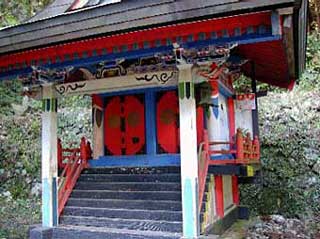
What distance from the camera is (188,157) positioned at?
4.95 meters

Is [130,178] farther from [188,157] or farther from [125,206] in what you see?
[188,157]

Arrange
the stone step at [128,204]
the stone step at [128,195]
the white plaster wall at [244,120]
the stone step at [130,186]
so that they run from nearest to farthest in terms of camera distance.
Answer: the stone step at [128,204]
the stone step at [128,195]
the stone step at [130,186]
the white plaster wall at [244,120]

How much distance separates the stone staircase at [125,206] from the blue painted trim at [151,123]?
1.51 ft

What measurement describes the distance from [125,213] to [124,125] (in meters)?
1.80

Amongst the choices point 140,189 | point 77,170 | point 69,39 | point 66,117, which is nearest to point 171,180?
point 140,189

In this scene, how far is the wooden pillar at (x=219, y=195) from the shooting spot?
6.06 m

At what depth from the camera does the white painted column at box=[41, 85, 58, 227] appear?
588 centimetres

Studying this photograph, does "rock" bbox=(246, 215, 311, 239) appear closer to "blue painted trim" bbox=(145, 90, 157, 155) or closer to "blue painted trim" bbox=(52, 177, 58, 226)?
"blue painted trim" bbox=(145, 90, 157, 155)

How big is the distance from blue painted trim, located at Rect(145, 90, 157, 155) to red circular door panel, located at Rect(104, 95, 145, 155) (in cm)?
12

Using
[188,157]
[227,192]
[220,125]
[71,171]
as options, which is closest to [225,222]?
[227,192]

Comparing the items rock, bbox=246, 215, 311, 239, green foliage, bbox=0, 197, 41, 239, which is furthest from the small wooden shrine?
green foliage, bbox=0, 197, 41, 239

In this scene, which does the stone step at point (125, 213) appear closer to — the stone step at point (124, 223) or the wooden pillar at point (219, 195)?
the stone step at point (124, 223)

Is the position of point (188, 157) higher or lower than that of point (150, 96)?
lower

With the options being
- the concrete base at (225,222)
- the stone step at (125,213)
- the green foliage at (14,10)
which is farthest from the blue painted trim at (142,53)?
the green foliage at (14,10)
